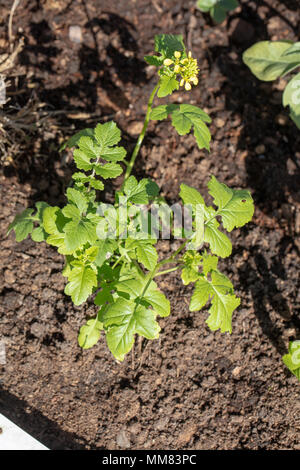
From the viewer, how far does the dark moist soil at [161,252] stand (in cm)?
224

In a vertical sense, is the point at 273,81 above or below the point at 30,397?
above

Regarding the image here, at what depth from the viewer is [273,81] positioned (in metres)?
2.98

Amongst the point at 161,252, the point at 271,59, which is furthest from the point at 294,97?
the point at 161,252

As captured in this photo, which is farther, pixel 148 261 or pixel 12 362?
pixel 12 362

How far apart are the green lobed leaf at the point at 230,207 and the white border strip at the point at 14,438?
1.27 meters

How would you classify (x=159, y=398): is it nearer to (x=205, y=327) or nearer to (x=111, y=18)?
(x=205, y=327)

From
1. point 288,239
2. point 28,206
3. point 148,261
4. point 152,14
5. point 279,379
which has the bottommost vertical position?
point 279,379

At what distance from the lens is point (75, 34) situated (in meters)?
2.92

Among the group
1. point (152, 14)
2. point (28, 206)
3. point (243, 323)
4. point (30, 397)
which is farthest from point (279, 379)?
point (152, 14)

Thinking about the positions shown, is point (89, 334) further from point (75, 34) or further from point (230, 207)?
point (75, 34)

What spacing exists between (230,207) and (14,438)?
139 centimetres

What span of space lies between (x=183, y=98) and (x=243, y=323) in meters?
1.42

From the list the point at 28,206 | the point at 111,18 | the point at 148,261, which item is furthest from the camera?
the point at 111,18

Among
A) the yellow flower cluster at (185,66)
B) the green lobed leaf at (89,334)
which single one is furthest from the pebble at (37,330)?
the yellow flower cluster at (185,66)
